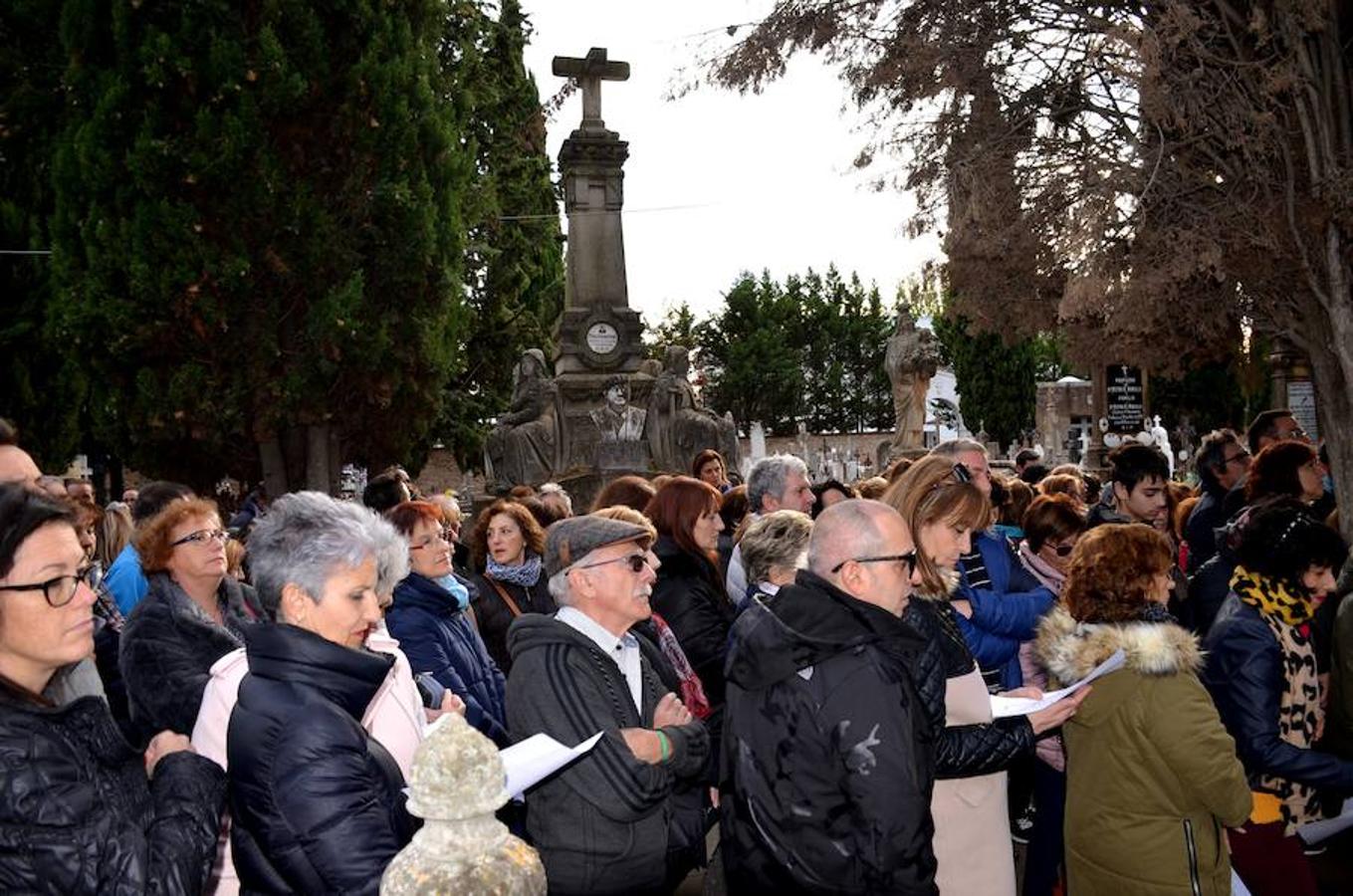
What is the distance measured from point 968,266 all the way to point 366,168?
10147mm

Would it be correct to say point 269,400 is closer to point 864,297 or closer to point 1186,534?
point 1186,534

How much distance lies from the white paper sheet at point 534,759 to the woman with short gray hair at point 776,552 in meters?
1.70

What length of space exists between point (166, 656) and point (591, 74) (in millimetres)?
15107

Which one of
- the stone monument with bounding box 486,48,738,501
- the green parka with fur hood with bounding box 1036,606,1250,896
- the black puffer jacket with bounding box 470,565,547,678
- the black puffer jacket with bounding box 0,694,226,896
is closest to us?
the black puffer jacket with bounding box 0,694,226,896

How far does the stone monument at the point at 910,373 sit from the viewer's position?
659 inches

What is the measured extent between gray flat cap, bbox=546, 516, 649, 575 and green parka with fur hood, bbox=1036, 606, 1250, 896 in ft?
4.33

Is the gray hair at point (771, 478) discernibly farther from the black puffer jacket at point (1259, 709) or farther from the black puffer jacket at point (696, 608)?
the black puffer jacket at point (1259, 709)

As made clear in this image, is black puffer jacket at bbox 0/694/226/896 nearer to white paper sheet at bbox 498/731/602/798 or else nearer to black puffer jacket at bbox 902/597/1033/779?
white paper sheet at bbox 498/731/602/798

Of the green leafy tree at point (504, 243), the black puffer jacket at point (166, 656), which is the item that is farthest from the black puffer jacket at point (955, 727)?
the green leafy tree at point (504, 243)

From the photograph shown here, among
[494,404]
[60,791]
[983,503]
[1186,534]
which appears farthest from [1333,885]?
[494,404]

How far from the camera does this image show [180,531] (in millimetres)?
4141

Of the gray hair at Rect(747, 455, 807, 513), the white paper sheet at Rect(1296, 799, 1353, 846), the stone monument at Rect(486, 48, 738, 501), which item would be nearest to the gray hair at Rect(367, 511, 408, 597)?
the gray hair at Rect(747, 455, 807, 513)

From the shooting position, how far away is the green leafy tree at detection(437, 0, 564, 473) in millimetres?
24062

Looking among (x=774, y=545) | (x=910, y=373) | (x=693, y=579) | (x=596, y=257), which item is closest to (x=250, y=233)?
(x=596, y=257)
